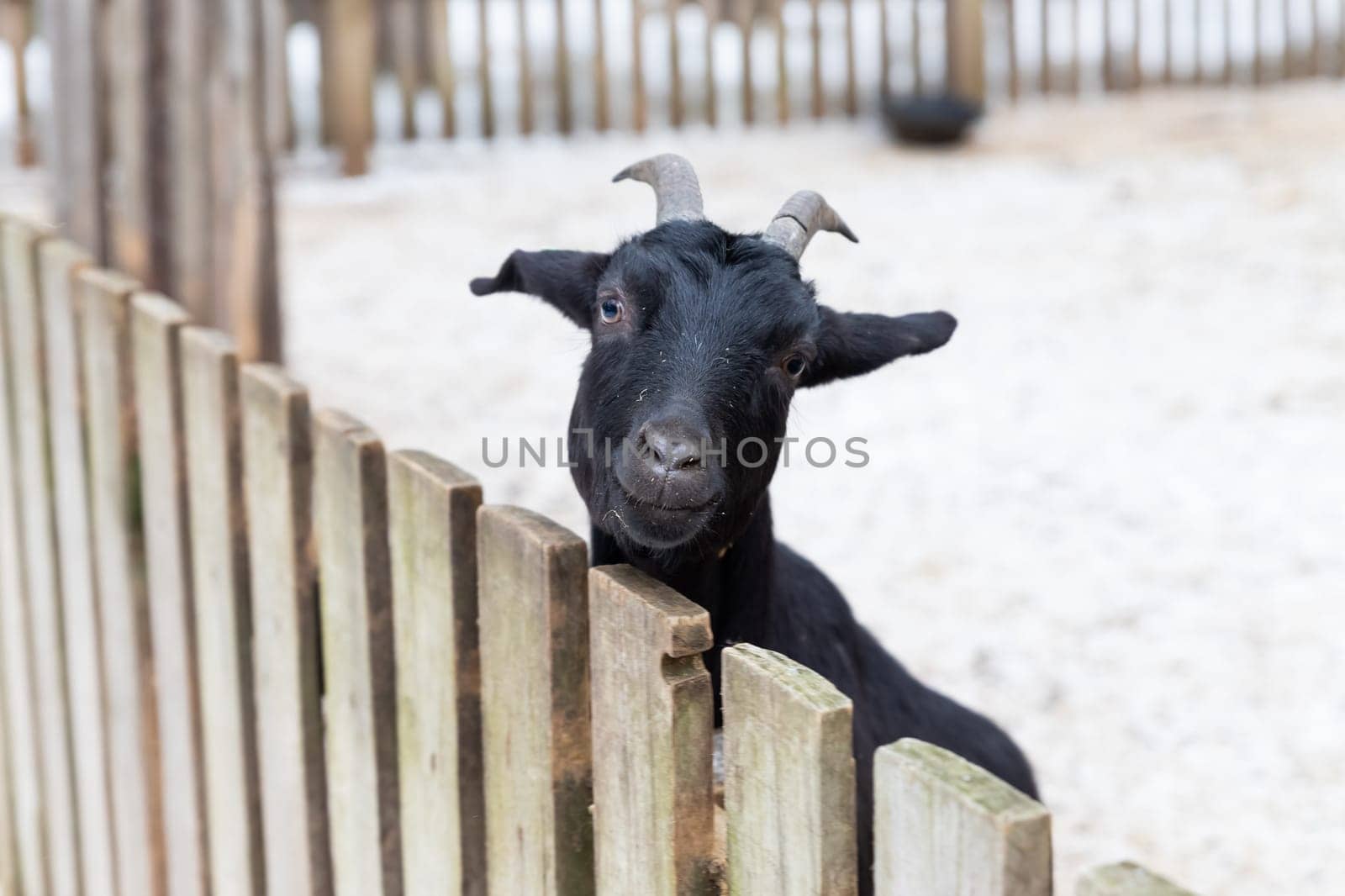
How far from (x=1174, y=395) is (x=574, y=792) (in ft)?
15.3

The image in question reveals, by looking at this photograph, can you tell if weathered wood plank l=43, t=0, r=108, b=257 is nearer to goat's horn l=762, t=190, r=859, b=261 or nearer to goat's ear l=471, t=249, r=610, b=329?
goat's ear l=471, t=249, r=610, b=329

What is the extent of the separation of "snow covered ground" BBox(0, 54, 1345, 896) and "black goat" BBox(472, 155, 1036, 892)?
1.07m

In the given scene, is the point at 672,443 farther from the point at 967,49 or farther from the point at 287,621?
the point at 967,49

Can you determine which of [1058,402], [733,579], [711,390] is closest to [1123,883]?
[711,390]

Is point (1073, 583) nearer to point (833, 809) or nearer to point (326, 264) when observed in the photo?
point (833, 809)

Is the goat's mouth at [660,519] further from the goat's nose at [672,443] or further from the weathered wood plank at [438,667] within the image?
the weathered wood plank at [438,667]

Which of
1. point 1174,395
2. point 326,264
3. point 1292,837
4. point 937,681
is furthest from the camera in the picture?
point 326,264

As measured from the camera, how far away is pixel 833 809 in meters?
1.42

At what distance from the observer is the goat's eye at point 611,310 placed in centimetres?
259

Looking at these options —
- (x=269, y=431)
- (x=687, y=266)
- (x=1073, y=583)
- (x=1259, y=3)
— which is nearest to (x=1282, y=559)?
(x=1073, y=583)

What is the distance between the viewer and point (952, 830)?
4.21ft

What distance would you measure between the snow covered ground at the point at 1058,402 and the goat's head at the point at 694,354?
1083mm

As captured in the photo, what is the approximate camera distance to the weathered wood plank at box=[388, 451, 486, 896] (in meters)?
2.02

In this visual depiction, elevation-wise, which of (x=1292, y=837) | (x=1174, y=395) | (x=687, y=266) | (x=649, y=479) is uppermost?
(x=687, y=266)
